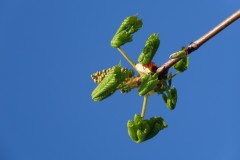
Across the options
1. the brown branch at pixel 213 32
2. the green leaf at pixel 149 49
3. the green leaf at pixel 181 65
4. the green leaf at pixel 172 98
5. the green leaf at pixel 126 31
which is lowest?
the brown branch at pixel 213 32

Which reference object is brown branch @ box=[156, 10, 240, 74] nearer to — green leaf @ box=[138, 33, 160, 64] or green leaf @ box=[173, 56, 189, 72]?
green leaf @ box=[138, 33, 160, 64]

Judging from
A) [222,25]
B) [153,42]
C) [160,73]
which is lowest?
[222,25]

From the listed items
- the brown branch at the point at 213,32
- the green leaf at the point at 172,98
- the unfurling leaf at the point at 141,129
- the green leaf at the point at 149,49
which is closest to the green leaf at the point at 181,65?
the green leaf at the point at 172,98

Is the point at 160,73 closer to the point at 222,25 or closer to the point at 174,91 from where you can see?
the point at 174,91

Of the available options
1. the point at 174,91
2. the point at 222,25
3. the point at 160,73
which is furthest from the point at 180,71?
the point at 222,25

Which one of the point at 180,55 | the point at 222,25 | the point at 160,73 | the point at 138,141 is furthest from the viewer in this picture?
the point at 138,141

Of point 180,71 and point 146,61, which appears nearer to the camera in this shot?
point 146,61

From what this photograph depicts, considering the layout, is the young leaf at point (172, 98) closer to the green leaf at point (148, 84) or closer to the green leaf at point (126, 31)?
the green leaf at point (148, 84)
